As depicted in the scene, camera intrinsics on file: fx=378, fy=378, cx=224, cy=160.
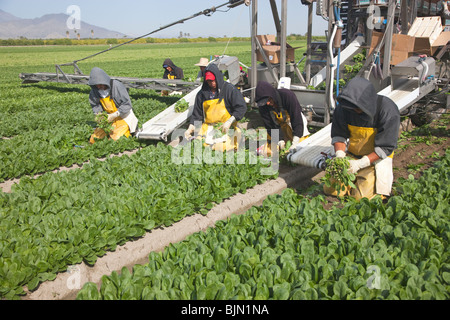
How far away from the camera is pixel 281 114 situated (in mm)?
6059

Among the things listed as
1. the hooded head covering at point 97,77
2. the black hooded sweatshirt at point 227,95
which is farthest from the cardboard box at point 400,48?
the hooded head covering at point 97,77

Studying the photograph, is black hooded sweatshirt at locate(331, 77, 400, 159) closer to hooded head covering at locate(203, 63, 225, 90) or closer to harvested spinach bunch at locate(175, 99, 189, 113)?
hooded head covering at locate(203, 63, 225, 90)

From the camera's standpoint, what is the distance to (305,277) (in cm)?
276

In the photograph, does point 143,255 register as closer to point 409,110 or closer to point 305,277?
point 305,277

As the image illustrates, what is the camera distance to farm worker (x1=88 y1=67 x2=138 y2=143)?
24.3 ft

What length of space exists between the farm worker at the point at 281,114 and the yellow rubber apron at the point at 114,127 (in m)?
2.89

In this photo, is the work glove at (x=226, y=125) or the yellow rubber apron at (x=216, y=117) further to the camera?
the yellow rubber apron at (x=216, y=117)

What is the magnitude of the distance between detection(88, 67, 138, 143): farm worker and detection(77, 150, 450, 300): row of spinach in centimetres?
444

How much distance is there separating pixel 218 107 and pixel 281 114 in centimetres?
127

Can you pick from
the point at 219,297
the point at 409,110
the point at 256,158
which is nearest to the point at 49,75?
the point at 256,158

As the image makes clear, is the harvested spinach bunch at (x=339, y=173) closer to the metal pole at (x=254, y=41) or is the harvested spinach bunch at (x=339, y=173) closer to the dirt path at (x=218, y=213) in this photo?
the dirt path at (x=218, y=213)

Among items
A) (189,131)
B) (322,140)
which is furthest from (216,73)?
(322,140)

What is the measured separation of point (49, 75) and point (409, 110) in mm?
12405

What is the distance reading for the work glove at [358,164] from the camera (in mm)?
4621
